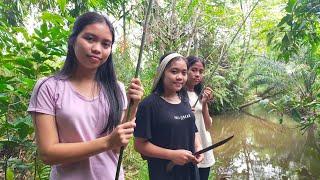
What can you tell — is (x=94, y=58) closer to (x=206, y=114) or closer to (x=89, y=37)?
(x=89, y=37)

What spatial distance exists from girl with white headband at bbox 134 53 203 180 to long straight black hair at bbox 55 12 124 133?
1.77ft

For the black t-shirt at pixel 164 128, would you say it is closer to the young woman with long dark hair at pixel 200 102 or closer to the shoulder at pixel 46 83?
the young woman with long dark hair at pixel 200 102

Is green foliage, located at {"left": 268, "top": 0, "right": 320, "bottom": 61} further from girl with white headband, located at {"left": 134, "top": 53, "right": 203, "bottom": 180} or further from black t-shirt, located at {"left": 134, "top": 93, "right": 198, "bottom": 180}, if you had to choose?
black t-shirt, located at {"left": 134, "top": 93, "right": 198, "bottom": 180}

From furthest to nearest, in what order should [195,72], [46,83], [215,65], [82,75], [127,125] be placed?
[215,65] < [195,72] < [82,75] < [46,83] < [127,125]

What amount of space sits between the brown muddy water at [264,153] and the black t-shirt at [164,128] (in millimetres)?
3852

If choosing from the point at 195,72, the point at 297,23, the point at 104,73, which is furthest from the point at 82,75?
the point at 297,23

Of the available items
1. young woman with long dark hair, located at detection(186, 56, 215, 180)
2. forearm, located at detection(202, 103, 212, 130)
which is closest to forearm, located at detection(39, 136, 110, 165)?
young woman with long dark hair, located at detection(186, 56, 215, 180)

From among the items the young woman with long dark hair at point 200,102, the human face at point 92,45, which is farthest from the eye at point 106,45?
the young woman with long dark hair at point 200,102

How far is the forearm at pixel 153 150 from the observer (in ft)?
6.13

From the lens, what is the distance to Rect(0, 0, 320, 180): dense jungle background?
213 cm

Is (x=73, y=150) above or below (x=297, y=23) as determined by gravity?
below

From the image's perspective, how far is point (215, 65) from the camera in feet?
13.0

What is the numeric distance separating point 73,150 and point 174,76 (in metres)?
1.07

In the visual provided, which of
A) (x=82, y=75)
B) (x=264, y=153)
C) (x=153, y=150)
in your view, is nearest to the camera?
(x=82, y=75)
